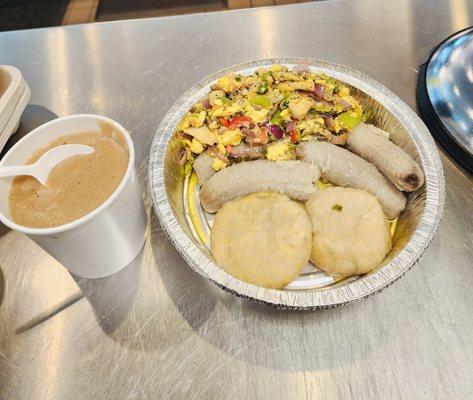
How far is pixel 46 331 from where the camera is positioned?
1.10m

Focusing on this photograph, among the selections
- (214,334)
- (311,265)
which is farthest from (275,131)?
(214,334)

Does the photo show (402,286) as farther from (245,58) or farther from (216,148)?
(245,58)

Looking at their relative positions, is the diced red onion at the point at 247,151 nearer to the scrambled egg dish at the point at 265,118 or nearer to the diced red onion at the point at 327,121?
the scrambled egg dish at the point at 265,118

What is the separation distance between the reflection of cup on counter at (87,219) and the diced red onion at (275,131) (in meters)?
0.45

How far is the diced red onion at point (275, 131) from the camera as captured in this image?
123 centimetres

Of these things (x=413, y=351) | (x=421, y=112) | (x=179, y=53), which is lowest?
(x=413, y=351)

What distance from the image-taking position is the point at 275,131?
1235 millimetres

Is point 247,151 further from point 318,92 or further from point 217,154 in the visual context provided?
point 318,92

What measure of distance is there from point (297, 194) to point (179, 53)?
0.97 meters

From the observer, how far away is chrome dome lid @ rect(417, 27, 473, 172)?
1.30 meters

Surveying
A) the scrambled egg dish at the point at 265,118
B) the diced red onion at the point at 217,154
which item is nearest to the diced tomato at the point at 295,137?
the scrambled egg dish at the point at 265,118

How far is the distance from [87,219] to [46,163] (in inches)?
8.4

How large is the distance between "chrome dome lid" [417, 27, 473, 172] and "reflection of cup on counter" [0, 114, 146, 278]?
3.29ft

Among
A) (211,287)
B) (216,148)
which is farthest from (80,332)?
(216,148)
